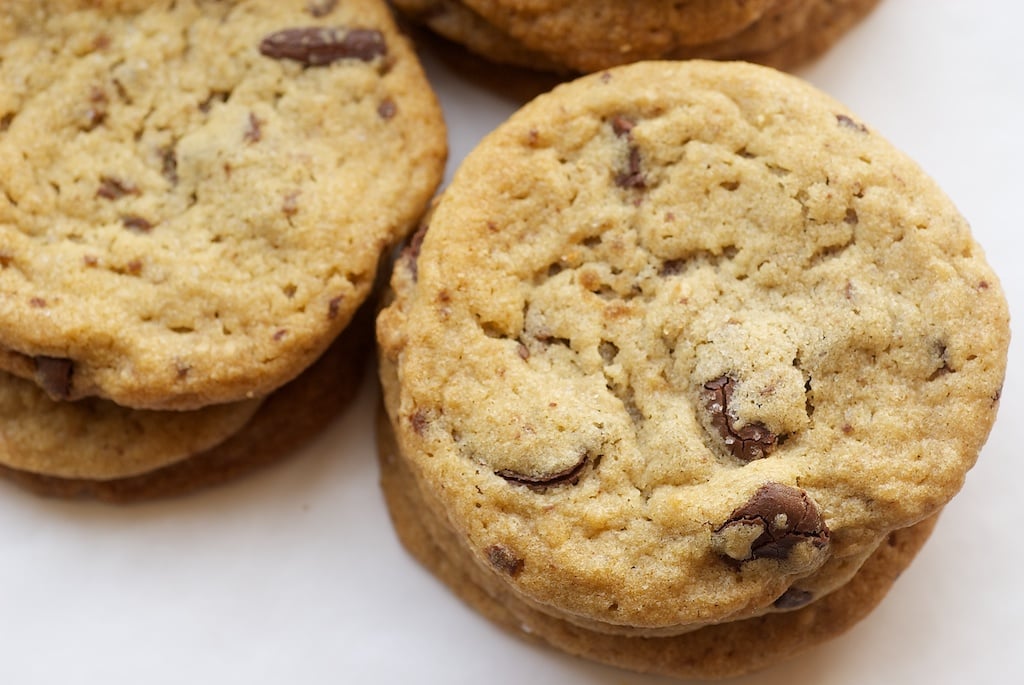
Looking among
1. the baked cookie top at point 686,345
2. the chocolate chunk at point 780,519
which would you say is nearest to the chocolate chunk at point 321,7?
the baked cookie top at point 686,345

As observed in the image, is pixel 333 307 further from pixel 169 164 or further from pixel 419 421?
pixel 169 164

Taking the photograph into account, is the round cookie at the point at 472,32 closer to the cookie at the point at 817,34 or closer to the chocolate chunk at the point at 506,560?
the cookie at the point at 817,34

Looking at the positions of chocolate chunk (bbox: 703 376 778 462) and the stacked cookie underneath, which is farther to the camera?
the stacked cookie underneath

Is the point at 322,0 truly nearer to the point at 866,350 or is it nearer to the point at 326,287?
the point at 326,287

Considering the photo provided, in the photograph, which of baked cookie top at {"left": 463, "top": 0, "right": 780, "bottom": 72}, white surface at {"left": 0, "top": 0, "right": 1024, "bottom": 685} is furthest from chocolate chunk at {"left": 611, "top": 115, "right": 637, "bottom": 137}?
white surface at {"left": 0, "top": 0, "right": 1024, "bottom": 685}

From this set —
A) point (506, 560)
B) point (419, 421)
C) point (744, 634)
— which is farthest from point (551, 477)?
point (744, 634)

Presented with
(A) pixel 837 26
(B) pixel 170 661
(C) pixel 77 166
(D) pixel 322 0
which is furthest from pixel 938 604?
(C) pixel 77 166

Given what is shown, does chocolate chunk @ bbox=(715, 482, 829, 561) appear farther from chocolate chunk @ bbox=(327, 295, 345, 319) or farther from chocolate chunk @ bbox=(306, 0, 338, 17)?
chocolate chunk @ bbox=(306, 0, 338, 17)
